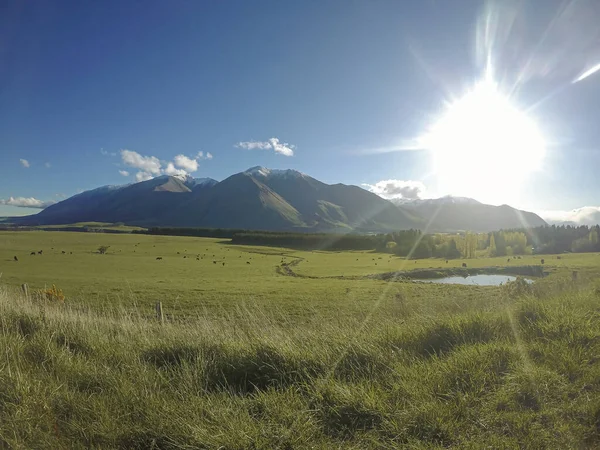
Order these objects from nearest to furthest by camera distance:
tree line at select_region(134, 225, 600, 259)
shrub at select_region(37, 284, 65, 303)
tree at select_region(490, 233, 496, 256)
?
shrub at select_region(37, 284, 65, 303) < tree line at select_region(134, 225, 600, 259) < tree at select_region(490, 233, 496, 256)

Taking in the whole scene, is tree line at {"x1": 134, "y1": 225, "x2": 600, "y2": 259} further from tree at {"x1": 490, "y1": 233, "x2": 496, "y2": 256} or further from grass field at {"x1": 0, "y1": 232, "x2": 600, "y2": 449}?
grass field at {"x1": 0, "y1": 232, "x2": 600, "y2": 449}

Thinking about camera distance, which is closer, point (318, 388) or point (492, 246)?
point (318, 388)

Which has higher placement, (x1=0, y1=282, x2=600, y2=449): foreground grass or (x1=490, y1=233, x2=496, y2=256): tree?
(x1=0, y1=282, x2=600, y2=449): foreground grass

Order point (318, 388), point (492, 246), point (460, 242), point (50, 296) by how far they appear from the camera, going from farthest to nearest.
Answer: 1. point (492, 246)
2. point (460, 242)
3. point (50, 296)
4. point (318, 388)

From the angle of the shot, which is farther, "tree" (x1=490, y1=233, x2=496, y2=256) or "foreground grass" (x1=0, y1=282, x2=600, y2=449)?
"tree" (x1=490, y1=233, x2=496, y2=256)

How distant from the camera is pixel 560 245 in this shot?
14050cm

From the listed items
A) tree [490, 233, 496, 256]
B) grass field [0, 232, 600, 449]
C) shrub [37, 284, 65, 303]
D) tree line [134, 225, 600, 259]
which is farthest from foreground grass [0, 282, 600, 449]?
tree [490, 233, 496, 256]

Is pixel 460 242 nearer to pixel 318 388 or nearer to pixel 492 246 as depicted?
pixel 492 246

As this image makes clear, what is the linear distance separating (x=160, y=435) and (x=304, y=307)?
76.1 ft

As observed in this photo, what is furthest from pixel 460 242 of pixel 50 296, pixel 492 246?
pixel 50 296

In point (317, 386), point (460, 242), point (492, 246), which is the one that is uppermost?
point (317, 386)

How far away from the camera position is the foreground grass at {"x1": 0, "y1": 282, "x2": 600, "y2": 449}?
12.5ft

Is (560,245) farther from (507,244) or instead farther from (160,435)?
(160,435)

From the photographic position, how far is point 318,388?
4707 millimetres
